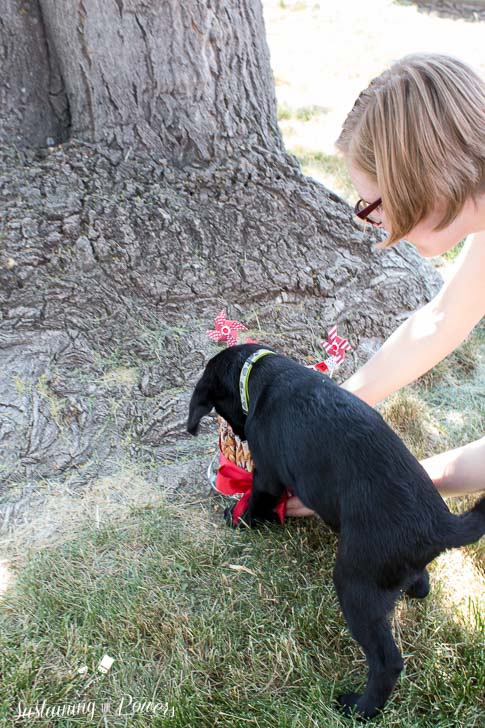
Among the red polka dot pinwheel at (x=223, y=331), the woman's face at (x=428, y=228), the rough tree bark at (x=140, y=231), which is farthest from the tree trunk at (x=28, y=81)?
the woman's face at (x=428, y=228)

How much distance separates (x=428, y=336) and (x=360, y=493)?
0.96 metres

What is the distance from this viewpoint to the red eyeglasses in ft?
6.68

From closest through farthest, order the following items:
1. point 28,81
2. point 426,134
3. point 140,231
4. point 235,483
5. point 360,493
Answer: point 426,134, point 360,493, point 235,483, point 140,231, point 28,81

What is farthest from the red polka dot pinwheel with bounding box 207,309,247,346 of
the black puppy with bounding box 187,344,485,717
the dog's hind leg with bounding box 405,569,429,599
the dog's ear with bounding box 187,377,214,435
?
the dog's hind leg with bounding box 405,569,429,599

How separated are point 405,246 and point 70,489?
99.9 inches

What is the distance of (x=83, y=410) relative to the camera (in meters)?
3.18

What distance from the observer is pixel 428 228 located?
201cm

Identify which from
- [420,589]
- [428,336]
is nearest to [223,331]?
[428,336]

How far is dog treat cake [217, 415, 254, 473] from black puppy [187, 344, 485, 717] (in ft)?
0.88

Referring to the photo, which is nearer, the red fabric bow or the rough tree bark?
the red fabric bow

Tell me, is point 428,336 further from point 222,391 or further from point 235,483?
point 235,483

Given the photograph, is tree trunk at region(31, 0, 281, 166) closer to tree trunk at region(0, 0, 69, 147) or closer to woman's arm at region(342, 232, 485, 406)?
tree trunk at region(0, 0, 69, 147)

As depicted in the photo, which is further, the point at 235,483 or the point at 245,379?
the point at 235,483

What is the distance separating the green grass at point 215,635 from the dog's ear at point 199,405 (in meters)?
0.50
